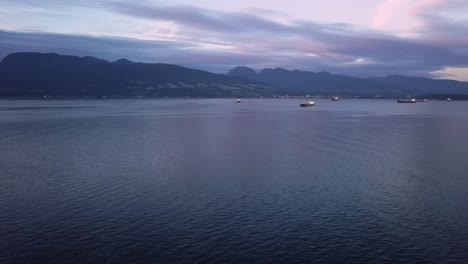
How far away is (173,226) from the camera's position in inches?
1387

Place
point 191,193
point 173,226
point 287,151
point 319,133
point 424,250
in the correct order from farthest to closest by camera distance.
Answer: point 319,133
point 287,151
point 191,193
point 173,226
point 424,250

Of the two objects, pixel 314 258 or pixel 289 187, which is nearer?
pixel 314 258

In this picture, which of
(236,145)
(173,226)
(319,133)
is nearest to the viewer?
(173,226)


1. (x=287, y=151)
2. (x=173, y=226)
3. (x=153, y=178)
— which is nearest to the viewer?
(x=173, y=226)

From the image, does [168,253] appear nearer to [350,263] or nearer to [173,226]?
[173,226]

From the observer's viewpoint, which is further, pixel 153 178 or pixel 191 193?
pixel 153 178

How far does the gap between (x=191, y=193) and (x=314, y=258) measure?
19.3 metres

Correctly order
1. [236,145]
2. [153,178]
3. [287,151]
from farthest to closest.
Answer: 1. [236,145]
2. [287,151]
3. [153,178]

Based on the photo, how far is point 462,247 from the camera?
31.3 m

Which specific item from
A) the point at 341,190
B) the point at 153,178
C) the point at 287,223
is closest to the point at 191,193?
the point at 153,178

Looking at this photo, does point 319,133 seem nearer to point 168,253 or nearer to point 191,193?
point 191,193

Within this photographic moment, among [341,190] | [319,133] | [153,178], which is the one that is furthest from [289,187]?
[319,133]

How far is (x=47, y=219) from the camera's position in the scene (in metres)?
36.4

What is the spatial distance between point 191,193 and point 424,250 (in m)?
24.2
